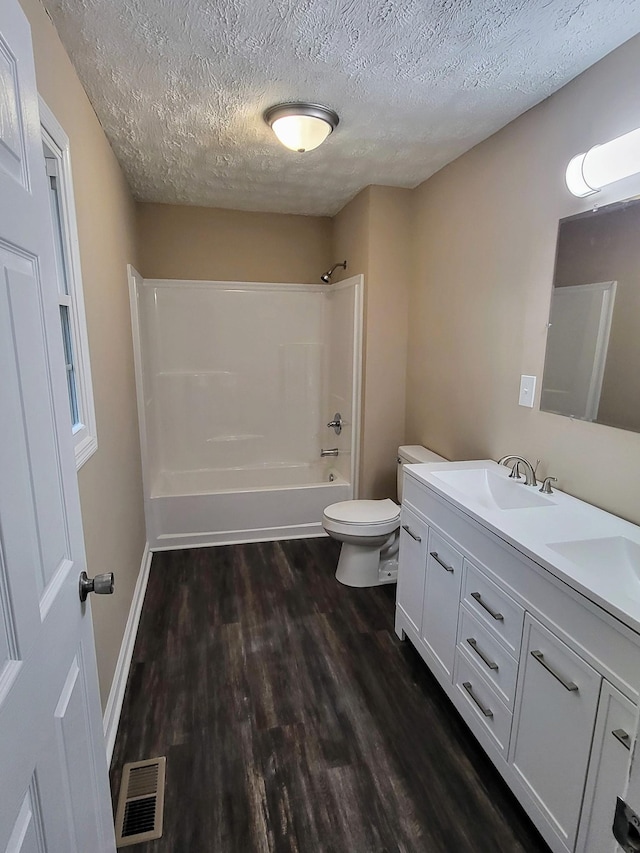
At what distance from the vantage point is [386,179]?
2756 mm

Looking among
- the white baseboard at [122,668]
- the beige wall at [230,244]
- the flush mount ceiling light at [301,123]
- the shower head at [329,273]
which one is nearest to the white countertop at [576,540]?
the white baseboard at [122,668]

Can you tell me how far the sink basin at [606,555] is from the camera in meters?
1.33

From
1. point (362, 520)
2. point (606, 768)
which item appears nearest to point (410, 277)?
point (362, 520)

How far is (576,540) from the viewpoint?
1.35m

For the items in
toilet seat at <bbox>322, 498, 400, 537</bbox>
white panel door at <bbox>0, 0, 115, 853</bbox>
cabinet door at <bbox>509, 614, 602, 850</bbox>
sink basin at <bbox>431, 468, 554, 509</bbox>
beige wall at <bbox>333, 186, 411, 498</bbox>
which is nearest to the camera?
white panel door at <bbox>0, 0, 115, 853</bbox>

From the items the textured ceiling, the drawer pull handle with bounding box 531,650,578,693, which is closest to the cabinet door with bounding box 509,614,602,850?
the drawer pull handle with bounding box 531,650,578,693

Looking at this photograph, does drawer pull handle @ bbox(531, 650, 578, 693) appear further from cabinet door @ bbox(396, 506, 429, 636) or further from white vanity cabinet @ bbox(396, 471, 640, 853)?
cabinet door @ bbox(396, 506, 429, 636)

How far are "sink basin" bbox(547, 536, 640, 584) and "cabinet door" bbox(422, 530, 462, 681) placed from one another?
15.8 inches

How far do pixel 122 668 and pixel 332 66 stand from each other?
96.9 inches

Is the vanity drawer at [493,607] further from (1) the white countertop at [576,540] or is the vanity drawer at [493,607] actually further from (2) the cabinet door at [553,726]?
(1) the white countertop at [576,540]

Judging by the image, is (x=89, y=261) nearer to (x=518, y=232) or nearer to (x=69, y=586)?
(x=69, y=586)

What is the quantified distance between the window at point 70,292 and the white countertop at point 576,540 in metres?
1.33

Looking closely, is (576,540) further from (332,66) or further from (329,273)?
(329,273)

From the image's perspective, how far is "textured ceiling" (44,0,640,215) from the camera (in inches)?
52.6
